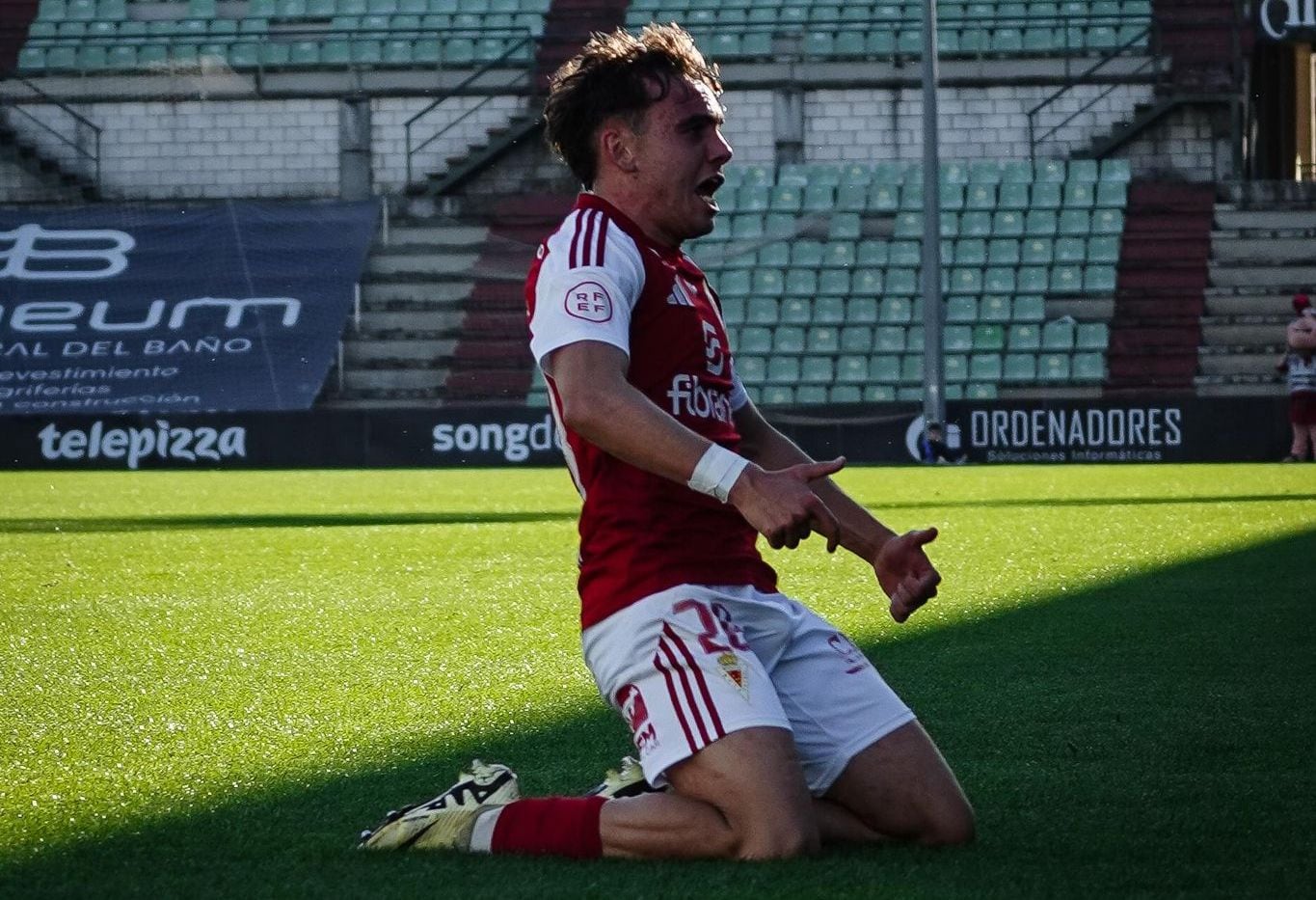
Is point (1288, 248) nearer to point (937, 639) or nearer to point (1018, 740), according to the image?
point (937, 639)

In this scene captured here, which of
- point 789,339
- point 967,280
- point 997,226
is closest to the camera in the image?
point 789,339

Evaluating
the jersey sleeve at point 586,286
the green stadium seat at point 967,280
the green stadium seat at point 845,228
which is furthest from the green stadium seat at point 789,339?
the jersey sleeve at point 586,286

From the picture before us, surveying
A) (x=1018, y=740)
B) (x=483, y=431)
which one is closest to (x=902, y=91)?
(x=483, y=431)

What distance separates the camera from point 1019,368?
2414 centimetres

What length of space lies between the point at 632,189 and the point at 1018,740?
1788mm

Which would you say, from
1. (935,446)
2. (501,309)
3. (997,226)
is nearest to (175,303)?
(501,309)

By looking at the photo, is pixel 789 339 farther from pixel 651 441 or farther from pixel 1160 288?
pixel 651 441

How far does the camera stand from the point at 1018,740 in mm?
4738

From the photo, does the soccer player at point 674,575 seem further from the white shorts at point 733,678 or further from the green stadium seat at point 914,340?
the green stadium seat at point 914,340

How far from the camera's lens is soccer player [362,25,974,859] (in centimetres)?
342

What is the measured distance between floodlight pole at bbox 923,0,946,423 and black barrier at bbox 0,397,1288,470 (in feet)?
2.48

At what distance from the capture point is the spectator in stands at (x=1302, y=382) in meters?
20.6

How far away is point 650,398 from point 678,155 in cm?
48

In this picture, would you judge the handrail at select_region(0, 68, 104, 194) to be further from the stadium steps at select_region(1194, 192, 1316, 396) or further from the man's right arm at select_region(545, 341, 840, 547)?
the man's right arm at select_region(545, 341, 840, 547)
